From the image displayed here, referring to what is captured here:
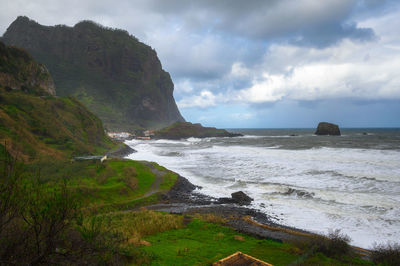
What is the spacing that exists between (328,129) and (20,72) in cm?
14638

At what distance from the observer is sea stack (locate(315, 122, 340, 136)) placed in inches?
5520

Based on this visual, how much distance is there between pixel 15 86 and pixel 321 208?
73.3m

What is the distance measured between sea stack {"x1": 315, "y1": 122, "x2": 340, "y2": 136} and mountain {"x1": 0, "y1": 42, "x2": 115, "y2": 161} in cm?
12542

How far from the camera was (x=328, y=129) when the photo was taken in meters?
143

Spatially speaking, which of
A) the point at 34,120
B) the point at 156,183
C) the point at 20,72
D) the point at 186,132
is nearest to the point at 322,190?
the point at 156,183

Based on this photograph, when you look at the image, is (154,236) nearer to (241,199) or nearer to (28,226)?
(28,226)

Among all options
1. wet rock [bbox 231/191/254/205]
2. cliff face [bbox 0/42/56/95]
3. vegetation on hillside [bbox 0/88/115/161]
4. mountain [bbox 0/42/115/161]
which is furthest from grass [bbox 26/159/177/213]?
cliff face [bbox 0/42/56/95]

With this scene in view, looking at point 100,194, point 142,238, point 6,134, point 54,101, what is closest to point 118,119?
point 54,101

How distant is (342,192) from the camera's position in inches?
1035

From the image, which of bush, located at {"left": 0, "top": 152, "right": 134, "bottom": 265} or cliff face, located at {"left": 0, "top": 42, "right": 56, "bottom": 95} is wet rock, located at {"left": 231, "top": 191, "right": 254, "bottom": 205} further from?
cliff face, located at {"left": 0, "top": 42, "right": 56, "bottom": 95}

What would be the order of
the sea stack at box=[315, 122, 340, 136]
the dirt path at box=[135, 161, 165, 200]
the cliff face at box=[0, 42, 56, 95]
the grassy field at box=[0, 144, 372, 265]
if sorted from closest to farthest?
the grassy field at box=[0, 144, 372, 265], the dirt path at box=[135, 161, 165, 200], the cliff face at box=[0, 42, 56, 95], the sea stack at box=[315, 122, 340, 136]

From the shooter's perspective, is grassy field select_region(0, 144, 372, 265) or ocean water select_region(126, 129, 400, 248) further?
ocean water select_region(126, 129, 400, 248)

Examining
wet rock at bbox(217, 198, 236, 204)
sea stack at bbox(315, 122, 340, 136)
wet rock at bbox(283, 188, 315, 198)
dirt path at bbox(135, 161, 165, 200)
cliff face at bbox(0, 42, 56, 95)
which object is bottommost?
wet rock at bbox(217, 198, 236, 204)

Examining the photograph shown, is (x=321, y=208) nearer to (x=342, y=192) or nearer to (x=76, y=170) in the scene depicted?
(x=342, y=192)
